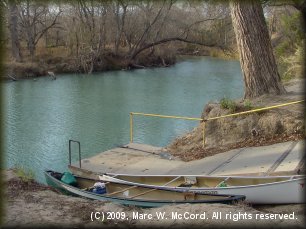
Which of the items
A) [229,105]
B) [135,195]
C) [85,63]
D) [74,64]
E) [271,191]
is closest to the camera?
[271,191]

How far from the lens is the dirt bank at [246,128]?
413 inches

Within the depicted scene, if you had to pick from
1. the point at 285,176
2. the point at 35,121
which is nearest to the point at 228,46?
the point at 35,121

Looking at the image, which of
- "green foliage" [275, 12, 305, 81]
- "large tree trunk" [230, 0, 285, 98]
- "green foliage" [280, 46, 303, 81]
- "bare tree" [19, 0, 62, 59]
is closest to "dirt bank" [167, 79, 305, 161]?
"large tree trunk" [230, 0, 285, 98]

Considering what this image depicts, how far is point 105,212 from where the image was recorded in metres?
6.50

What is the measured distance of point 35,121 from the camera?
19.9 meters

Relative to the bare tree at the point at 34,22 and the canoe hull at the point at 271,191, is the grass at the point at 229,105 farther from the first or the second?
the bare tree at the point at 34,22

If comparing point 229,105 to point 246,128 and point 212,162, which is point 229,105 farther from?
point 212,162

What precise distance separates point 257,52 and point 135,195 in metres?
5.63

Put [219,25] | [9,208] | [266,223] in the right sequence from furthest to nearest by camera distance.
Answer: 1. [219,25]
2. [9,208]
3. [266,223]

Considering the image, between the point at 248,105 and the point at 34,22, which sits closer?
→ the point at 248,105

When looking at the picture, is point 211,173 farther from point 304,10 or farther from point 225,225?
point 304,10

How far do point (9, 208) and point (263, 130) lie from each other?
21.2ft

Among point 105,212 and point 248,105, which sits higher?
point 248,105

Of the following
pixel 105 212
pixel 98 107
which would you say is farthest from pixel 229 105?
pixel 98 107
